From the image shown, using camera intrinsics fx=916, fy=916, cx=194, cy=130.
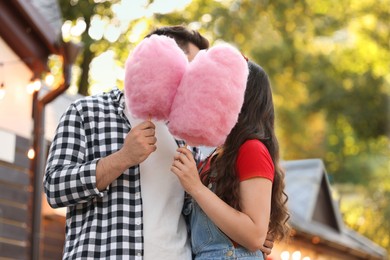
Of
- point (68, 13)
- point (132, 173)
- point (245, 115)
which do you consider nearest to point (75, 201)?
point (132, 173)

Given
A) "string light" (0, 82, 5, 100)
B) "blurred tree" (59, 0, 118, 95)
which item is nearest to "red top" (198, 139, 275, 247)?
"string light" (0, 82, 5, 100)

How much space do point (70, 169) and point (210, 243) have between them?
0.58 meters

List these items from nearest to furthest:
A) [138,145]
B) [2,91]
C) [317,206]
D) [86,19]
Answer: [138,145] < [2,91] < [86,19] < [317,206]

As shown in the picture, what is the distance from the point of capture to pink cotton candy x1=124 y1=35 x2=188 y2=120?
3219 millimetres

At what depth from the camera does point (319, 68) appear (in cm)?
3056

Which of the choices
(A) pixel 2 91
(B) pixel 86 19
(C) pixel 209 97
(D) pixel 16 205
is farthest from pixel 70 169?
(B) pixel 86 19

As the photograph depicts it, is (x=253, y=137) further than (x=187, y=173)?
Yes

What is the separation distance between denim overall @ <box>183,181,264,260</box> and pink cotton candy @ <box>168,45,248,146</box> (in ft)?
1.04

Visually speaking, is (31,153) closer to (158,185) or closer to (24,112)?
(24,112)

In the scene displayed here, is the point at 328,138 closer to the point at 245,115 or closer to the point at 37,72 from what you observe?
the point at 37,72

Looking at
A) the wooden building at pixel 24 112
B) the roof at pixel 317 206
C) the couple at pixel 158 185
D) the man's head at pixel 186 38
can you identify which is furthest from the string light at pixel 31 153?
the roof at pixel 317 206

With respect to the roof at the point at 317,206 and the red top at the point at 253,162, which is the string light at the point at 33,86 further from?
the roof at the point at 317,206

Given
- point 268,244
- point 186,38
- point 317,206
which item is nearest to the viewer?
point 268,244

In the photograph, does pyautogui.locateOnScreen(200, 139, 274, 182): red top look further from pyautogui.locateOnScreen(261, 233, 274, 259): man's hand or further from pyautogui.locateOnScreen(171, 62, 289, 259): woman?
pyautogui.locateOnScreen(261, 233, 274, 259): man's hand
